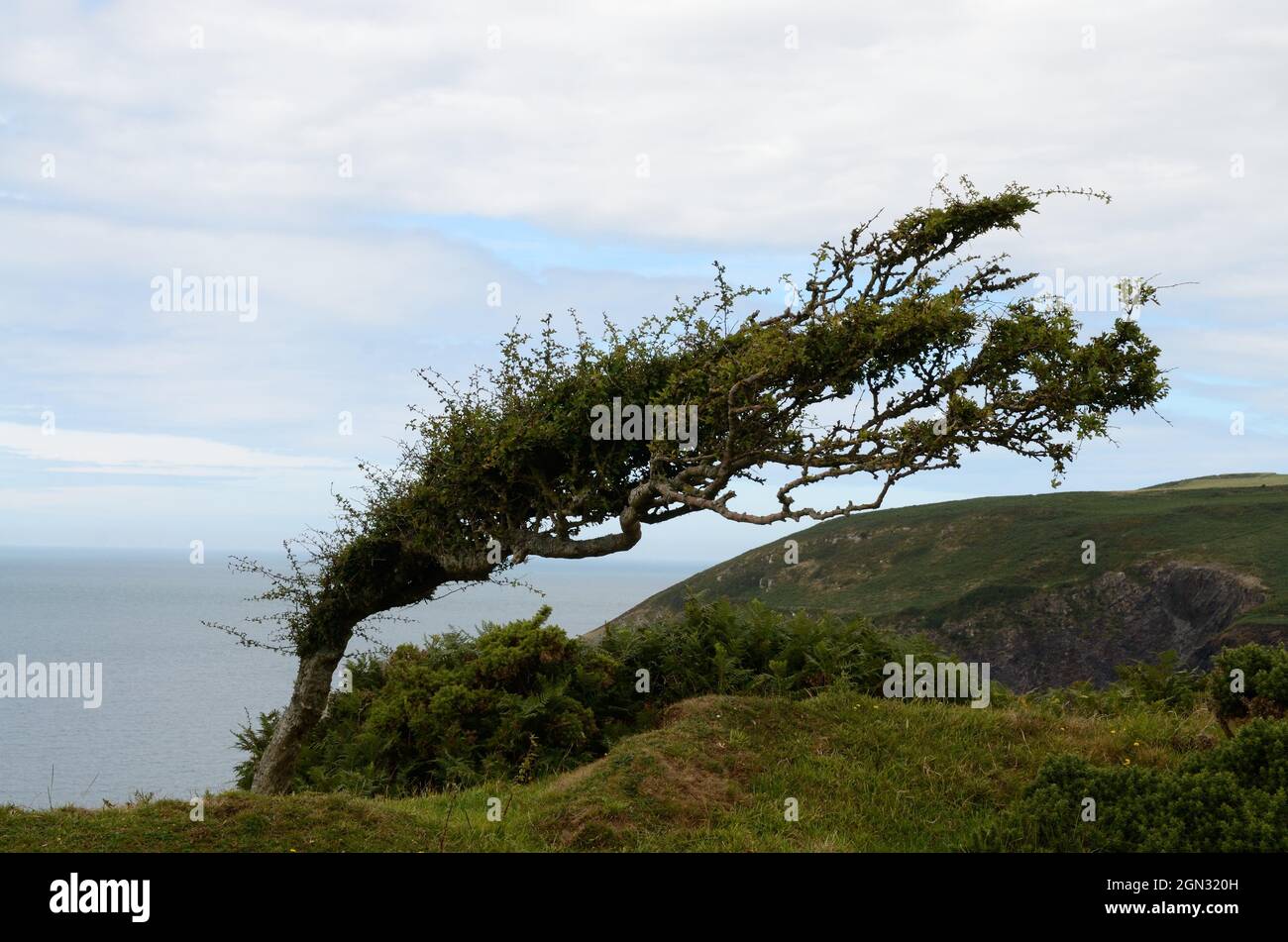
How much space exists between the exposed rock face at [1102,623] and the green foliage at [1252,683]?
4754 cm

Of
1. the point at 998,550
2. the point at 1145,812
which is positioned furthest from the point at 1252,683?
the point at 998,550

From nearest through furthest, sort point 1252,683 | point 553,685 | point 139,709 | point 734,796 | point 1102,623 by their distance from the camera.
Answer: point 734,796 < point 1252,683 < point 553,685 < point 1102,623 < point 139,709

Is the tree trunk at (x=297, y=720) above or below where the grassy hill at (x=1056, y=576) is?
below

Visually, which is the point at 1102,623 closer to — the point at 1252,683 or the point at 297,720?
the point at 1252,683

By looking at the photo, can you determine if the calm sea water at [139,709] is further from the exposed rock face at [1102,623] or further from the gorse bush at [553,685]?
the exposed rock face at [1102,623]

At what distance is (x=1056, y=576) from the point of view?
68938mm

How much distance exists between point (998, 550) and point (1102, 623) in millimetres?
12832

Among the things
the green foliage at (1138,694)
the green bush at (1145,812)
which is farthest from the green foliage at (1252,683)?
the green bush at (1145,812)

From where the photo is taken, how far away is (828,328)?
14.1 meters

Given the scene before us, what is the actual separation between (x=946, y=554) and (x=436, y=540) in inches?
2607

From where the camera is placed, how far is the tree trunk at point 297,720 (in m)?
17.8
